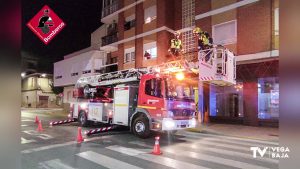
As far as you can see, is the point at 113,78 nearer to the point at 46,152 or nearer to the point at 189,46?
the point at 46,152

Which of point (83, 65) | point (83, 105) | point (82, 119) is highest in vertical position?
point (83, 65)

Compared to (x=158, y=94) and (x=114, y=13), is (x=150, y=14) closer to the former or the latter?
(x=114, y=13)

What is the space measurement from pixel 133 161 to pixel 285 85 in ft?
18.9

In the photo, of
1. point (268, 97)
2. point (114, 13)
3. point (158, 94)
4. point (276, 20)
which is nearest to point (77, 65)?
point (114, 13)

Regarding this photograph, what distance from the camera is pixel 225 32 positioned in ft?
59.8

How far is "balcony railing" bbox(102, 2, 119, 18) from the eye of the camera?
1130 inches

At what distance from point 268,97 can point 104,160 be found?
1297 cm

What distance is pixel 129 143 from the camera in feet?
33.3

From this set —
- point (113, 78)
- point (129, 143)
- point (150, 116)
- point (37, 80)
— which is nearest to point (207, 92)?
point (113, 78)

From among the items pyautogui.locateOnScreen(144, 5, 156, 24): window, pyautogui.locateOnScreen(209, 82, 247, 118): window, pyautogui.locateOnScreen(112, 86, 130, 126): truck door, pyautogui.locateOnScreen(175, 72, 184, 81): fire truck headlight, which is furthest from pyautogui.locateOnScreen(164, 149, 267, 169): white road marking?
pyautogui.locateOnScreen(144, 5, 156, 24): window

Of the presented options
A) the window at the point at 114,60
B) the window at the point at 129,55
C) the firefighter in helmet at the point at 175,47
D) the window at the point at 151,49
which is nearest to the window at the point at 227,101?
the firefighter in helmet at the point at 175,47

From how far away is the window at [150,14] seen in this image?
79.1ft

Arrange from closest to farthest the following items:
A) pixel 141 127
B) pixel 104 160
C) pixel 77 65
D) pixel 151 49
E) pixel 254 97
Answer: pixel 104 160 → pixel 141 127 → pixel 254 97 → pixel 151 49 → pixel 77 65

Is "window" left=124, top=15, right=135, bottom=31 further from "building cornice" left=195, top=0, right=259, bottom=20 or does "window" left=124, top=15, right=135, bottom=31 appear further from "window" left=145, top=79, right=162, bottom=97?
"window" left=145, top=79, right=162, bottom=97
